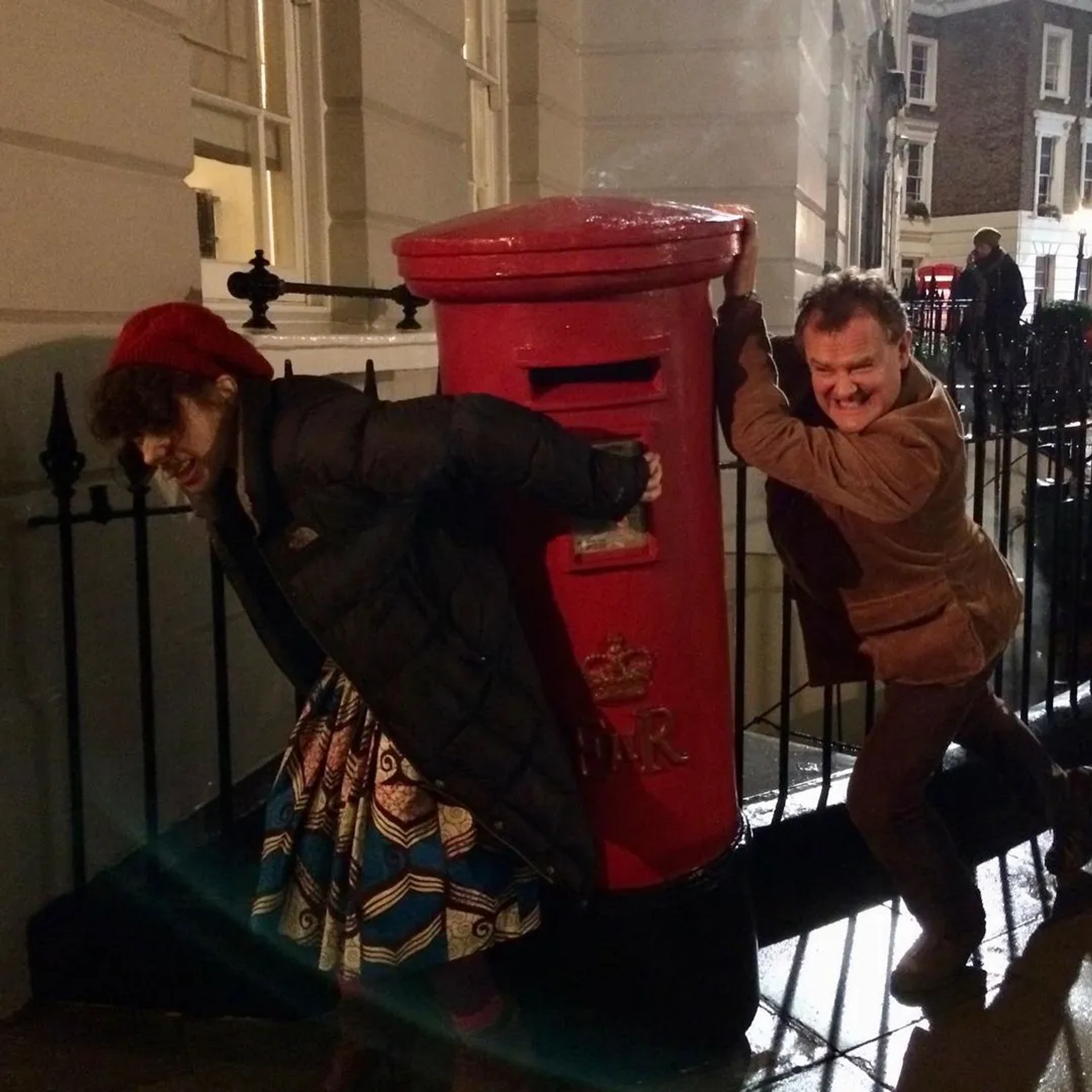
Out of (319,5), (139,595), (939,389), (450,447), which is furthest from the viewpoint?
(319,5)

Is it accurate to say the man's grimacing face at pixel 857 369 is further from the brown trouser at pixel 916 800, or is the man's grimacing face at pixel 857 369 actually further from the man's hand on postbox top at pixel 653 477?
the brown trouser at pixel 916 800

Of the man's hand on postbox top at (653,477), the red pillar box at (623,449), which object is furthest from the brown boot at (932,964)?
A: the man's hand on postbox top at (653,477)

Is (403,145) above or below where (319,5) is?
below

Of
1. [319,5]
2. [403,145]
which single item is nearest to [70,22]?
[319,5]

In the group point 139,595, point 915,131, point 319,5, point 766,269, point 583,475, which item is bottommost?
point 139,595

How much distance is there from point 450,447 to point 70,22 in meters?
Answer: 1.57

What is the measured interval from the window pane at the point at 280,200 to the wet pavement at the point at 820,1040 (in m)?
2.70

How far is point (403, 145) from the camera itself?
477cm

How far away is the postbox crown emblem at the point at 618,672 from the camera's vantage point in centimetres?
216

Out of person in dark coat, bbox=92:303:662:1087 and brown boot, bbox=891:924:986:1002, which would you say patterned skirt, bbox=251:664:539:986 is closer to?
person in dark coat, bbox=92:303:662:1087

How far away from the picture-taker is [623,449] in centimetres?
204

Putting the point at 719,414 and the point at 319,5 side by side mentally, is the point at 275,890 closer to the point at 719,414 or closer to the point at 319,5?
the point at 719,414

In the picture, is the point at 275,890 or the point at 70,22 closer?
the point at 275,890

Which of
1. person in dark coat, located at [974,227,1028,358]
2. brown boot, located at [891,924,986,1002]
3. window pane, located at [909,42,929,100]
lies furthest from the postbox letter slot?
window pane, located at [909,42,929,100]
